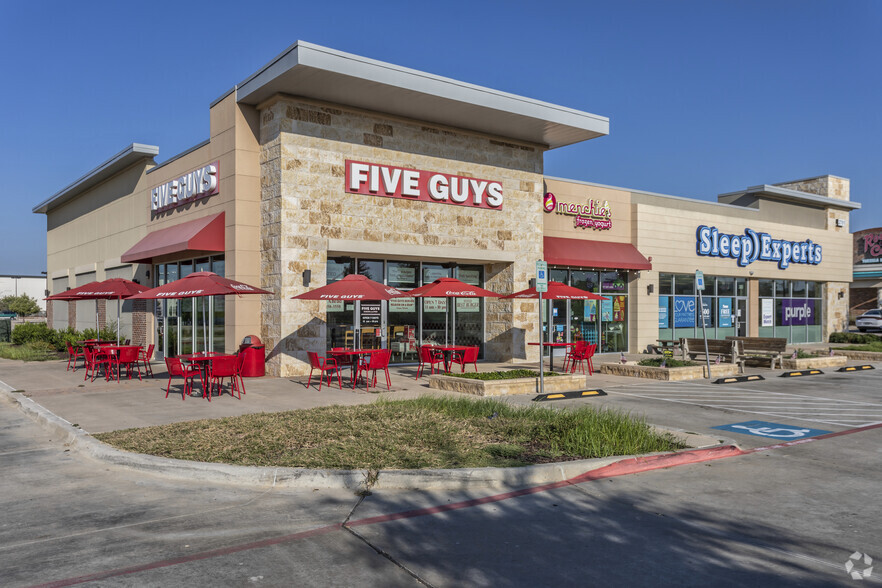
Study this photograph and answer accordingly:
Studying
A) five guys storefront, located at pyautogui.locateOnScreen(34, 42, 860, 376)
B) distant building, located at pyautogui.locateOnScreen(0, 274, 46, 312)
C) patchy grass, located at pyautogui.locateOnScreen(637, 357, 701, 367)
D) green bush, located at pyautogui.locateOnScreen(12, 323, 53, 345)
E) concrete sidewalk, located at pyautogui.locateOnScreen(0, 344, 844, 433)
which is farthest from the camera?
distant building, located at pyautogui.locateOnScreen(0, 274, 46, 312)

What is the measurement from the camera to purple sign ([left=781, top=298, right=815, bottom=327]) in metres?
33.1

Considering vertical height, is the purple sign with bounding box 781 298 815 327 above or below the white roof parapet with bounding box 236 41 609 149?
below

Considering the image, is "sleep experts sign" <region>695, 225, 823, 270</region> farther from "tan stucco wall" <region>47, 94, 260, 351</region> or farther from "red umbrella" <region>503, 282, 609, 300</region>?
"tan stucco wall" <region>47, 94, 260, 351</region>

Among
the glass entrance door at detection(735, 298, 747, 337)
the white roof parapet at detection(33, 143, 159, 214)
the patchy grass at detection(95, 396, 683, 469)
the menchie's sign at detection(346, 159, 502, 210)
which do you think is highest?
the white roof parapet at detection(33, 143, 159, 214)

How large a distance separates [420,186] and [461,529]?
1449 centimetres

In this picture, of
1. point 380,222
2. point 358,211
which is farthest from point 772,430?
point 358,211

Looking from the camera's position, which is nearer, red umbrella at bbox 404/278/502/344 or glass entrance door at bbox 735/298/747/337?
red umbrella at bbox 404/278/502/344

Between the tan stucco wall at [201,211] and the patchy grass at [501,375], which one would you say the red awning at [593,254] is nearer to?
the patchy grass at [501,375]

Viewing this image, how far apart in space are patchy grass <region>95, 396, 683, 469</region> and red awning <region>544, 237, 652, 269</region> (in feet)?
42.0

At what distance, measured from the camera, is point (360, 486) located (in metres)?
6.83

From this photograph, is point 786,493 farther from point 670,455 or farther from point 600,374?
point 600,374

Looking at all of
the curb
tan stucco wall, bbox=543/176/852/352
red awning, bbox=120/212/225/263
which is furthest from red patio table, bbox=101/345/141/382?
tan stucco wall, bbox=543/176/852/352

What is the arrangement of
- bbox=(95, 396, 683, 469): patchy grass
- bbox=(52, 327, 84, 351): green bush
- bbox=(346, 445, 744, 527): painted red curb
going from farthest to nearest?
1. bbox=(52, 327, 84, 351): green bush
2. bbox=(95, 396, 683, 469): patchy grass
3. bbox=(346, 445, 744, 527): painted red curb

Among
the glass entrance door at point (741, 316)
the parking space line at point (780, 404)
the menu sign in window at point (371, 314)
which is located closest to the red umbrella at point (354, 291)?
the menu sign in window at point (371, 314)
